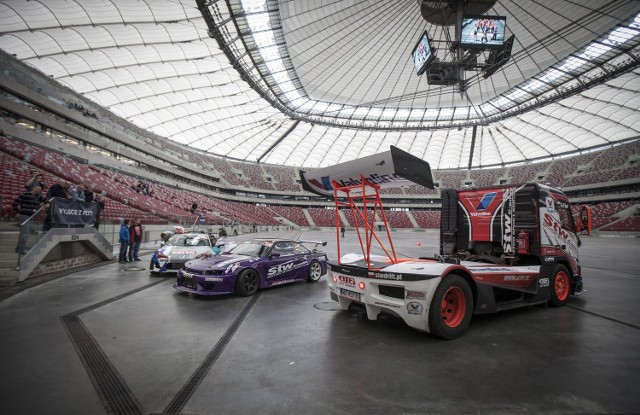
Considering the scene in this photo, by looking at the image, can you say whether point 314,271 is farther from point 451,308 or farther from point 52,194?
point 52,194

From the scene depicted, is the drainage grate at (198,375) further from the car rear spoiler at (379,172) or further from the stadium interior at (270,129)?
the car rear spoiler at (379,172)

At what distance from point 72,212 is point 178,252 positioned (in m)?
3.90

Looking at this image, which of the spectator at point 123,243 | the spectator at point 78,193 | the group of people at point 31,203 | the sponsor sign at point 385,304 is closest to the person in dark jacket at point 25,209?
the group of people at point 31,203

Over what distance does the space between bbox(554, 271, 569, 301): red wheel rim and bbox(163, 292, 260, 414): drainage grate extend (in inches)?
257

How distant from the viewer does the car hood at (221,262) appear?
650 centimetres

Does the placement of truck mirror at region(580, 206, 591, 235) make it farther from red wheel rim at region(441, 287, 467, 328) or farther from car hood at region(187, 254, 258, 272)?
car hood at region(187, 254, 258, 272)

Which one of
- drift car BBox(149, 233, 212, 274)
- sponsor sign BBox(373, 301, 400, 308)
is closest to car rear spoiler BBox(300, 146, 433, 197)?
sponsor sign BBox(373, 301, 400, 308)

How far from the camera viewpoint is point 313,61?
29234mm

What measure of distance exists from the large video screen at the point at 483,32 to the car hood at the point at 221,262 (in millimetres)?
17809

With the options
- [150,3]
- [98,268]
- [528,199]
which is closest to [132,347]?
[528,199]

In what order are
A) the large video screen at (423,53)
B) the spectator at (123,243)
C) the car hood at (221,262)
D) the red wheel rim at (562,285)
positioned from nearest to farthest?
the red wheel rim at (562,285), the car hood at (221,262), the spectator at (123,243), the large video screen at (423,53)

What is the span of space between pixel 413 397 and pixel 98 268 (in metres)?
11.6

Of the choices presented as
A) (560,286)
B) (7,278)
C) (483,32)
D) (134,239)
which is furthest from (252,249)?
(483,32)

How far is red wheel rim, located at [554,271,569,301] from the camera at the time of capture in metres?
5.98
